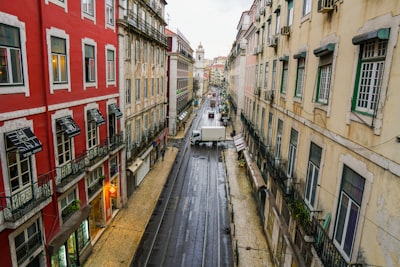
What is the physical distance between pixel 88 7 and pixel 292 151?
46.6 feet

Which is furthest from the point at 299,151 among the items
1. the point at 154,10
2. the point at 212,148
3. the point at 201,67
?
the point at 201,67

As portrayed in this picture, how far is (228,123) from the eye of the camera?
215 ft

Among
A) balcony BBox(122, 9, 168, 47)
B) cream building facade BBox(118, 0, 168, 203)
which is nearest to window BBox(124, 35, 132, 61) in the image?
cream building facade BBox(118, 0, 168, 203)

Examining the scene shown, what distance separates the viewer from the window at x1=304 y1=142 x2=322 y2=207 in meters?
11.0

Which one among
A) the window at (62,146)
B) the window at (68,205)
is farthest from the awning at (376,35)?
the window at (68,205)

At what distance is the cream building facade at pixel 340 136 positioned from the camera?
260 inches

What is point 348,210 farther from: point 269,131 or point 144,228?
point 144,228

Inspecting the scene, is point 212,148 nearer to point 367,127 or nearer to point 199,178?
point 199,178

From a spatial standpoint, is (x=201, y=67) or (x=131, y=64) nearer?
(x=131, y=64)

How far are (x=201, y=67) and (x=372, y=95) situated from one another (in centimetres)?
13411

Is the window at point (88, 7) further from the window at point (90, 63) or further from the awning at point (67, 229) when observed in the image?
the awning at point (67, 229)

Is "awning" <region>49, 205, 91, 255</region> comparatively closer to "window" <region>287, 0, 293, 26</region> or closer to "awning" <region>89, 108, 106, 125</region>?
"awning" <region>89, 108, 106, 125</region>

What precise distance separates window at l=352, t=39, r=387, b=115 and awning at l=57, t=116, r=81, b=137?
40.2ft

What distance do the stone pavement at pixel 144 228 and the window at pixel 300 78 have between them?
10437 millimetres
